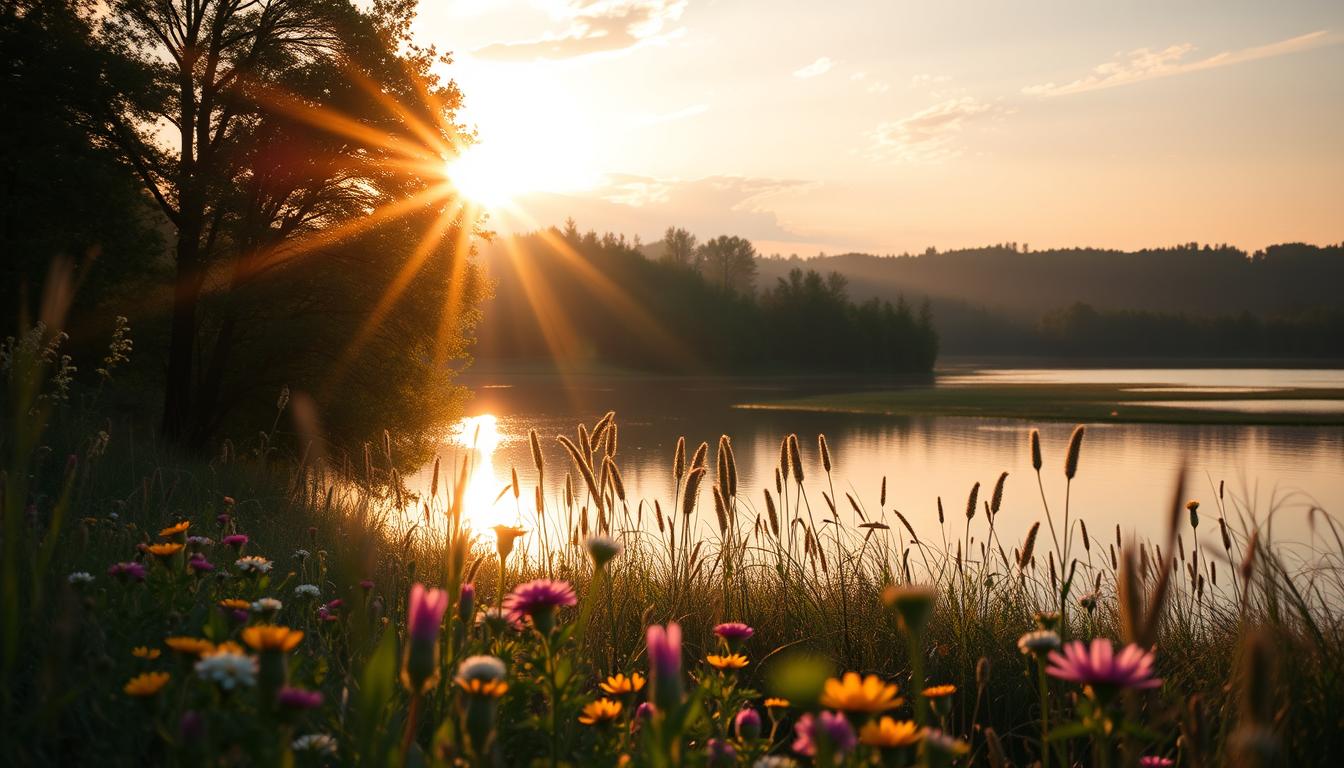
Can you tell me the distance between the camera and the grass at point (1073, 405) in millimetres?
28828

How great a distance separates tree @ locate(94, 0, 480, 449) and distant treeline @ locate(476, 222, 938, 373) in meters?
63.3

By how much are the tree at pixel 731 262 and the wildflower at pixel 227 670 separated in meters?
96.6

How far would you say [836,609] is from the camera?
5.15m

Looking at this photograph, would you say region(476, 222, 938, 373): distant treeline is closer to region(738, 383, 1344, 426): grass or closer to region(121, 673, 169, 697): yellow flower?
region(738, 383, 1344, 426): grass

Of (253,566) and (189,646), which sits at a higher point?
(189,646)

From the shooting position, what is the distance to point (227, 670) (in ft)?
4.83

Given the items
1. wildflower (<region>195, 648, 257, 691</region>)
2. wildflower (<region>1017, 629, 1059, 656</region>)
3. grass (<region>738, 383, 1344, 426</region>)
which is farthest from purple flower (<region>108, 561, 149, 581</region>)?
grass (<region>738, 383, 1344, 426</region>)

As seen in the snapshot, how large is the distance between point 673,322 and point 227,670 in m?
79.7

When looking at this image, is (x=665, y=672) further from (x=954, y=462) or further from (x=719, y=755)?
(x=954, y=462)

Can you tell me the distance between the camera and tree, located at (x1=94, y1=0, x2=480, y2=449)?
14.6 metres

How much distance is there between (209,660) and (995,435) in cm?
2765

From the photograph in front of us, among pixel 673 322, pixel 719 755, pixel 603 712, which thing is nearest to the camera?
pixel 719 755

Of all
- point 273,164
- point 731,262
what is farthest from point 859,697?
point 731,262

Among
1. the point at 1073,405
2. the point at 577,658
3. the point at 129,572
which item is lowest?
the point at 1073,405
